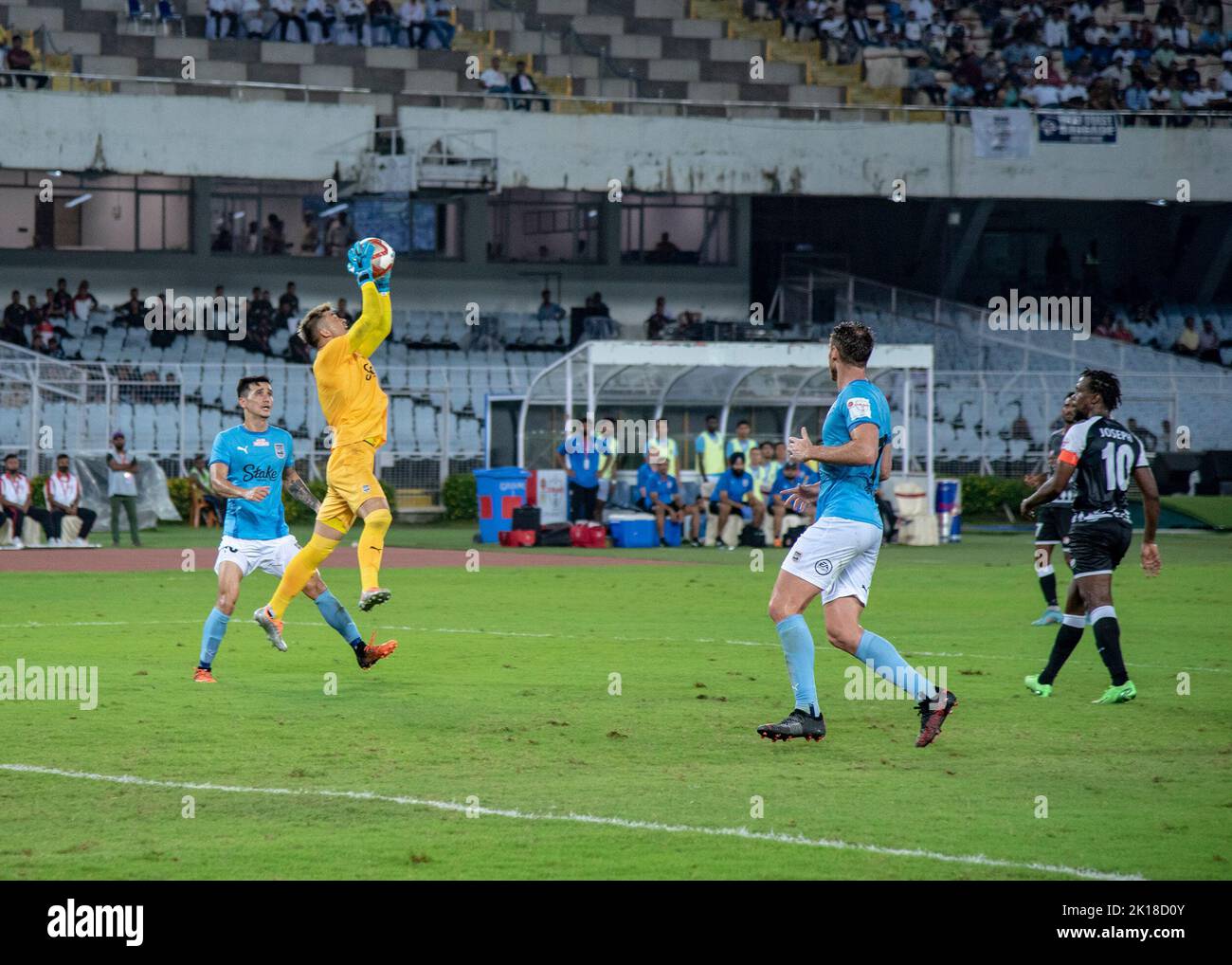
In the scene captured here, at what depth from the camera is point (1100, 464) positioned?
11055 millimetres

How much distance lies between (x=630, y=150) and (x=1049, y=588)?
27403 mm

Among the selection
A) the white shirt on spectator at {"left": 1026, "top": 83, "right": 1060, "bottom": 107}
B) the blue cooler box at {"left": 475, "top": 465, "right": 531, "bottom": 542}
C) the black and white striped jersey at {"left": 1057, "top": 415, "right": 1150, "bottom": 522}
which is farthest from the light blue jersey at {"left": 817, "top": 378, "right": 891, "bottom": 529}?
the white shirt on spectator at {"left": 1026, "top": 83, "right": 1060, "bottom": 107}

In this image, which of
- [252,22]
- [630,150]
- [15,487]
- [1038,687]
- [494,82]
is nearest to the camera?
[1038,687]

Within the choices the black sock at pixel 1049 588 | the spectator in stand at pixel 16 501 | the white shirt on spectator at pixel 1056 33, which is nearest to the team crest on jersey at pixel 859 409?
the black sock at pixel 1049 588

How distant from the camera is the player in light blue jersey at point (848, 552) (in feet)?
29.7

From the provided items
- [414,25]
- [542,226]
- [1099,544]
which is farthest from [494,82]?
[1099,544]

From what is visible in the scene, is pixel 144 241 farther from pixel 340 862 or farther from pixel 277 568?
pixel 340 862

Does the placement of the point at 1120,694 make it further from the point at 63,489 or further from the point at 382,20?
the point at 382,20

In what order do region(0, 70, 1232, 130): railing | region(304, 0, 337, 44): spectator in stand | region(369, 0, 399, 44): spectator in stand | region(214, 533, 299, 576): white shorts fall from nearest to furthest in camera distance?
region(214, 533, 299, 576): white shorts < region(0, 70, 1232, 130): railing < region(304, 0, 337, 44): spectator in stand < region(369, 0, 399, 44): spectator in stand

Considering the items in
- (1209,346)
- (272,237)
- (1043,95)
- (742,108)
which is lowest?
(1209,346)

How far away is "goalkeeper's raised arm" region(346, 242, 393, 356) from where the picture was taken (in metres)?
11.2

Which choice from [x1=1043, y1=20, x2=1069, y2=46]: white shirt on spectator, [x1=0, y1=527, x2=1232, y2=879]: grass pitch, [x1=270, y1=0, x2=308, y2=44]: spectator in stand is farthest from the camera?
[x1=1043, y1=20, x2=1069, y2=46]: white shirt on spectator

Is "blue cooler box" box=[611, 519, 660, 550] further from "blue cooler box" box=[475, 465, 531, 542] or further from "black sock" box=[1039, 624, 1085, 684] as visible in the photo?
"black sock" box=[1039, 624, 1085, 684]

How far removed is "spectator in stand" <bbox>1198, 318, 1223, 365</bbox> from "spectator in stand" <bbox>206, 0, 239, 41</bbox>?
2628 cm
